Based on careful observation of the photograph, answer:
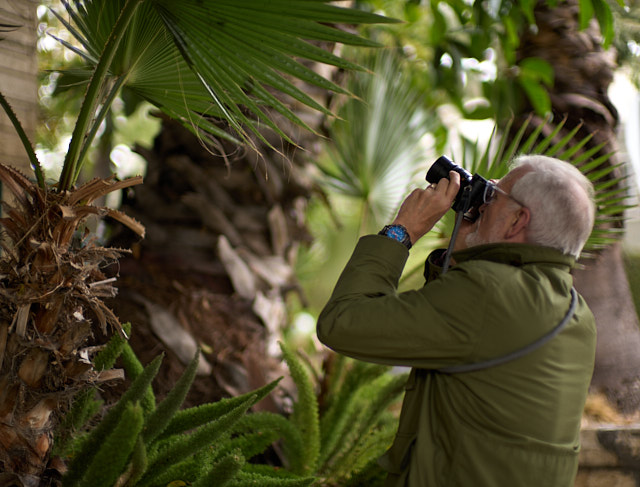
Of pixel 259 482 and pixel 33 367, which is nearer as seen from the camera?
pixel 33 367

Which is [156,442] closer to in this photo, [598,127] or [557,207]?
[557,207]

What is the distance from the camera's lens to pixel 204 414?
5.99 feet

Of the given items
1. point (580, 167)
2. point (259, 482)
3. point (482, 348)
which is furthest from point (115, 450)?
point (580, 167)

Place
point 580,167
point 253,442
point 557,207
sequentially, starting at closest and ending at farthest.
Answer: point 557,207, point 253,442, point 580,167

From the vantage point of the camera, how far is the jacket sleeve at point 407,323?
1183 millimetres

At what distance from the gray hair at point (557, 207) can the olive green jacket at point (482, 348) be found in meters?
0.04

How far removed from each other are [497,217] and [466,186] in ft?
0.35

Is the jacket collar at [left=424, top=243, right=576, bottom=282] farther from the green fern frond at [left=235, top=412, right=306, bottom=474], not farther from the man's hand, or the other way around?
the green fern frond at [left=235, top=412, right=306, bottom=474]

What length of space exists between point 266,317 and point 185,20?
1.53 metres

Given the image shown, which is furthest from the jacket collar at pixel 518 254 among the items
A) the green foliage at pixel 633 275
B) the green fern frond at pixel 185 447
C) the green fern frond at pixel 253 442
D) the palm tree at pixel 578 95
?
the green foliage at pixel 633 275

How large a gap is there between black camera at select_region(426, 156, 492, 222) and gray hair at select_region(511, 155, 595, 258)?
9cm

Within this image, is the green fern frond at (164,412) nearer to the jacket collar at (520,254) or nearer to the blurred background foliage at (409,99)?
the jacket collar at (520,254)

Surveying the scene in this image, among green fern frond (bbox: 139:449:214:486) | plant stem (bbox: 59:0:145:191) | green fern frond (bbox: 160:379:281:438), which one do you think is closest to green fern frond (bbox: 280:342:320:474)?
green fern frond (bbox: 160:379:281:438)

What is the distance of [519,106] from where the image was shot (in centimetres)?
320
